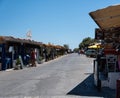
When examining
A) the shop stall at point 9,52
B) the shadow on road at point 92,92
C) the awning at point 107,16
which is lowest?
the shadow on road at point 92,92

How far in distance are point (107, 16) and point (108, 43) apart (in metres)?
6.27

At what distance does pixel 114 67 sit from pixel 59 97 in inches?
205

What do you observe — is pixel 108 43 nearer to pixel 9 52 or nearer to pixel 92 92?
pixel 92 92

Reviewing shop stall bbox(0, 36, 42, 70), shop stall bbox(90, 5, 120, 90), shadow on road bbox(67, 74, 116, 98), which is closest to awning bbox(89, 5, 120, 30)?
shop stall bbox(90, 5, 120, 90)

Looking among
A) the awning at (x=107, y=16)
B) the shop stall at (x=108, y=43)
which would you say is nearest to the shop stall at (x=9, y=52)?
the shop stall at (x=108, y=43)

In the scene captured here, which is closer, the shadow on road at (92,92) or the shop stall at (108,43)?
the shop stall at (108,43)

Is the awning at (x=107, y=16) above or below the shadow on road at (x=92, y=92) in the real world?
above

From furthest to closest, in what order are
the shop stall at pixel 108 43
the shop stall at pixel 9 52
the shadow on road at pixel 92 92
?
1. the shop stall at pixel 9 52
2. the shadow on road at pixel 92 92
3. the shop stall at pixel 108 43

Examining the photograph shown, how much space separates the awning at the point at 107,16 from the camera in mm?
12170

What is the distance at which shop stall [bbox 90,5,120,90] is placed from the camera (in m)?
12.9

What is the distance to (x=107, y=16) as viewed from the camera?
13227 millimetres

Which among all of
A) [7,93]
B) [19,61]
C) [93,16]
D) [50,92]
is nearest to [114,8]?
[93,16]

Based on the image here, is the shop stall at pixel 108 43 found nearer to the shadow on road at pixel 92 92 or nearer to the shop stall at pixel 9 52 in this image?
the shadow on road at pixel 92 92

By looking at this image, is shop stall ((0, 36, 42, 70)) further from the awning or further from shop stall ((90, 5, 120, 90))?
the awning
